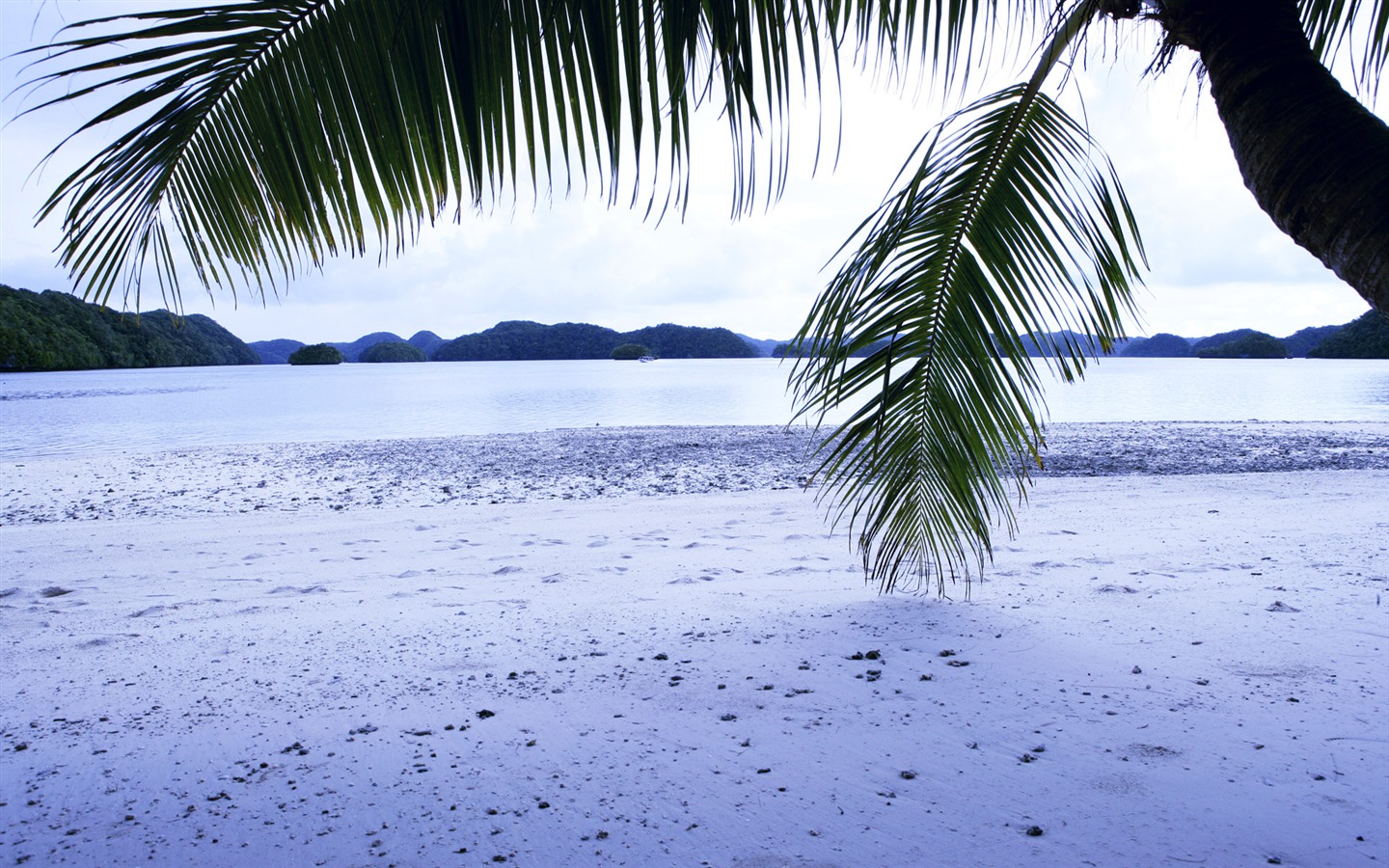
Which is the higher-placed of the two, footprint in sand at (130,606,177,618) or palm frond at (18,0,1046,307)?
palm frond at (18,0,1046,307)

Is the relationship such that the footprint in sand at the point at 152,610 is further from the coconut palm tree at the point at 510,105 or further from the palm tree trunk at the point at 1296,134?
the palm tree trunk at the point at 1296,134

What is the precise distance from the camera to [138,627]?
3.88 metres

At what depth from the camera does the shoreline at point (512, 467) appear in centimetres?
912

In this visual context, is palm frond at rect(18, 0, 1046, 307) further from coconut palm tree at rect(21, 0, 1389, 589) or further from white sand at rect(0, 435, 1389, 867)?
white sand at rect(0, 435, 1389, 867)

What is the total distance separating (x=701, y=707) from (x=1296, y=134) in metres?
Answer: 2.33

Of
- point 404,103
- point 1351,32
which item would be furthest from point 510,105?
point 1351,32

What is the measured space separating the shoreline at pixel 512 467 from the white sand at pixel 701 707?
371 centimetres

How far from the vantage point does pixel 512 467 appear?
1195 cm

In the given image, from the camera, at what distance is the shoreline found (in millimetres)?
9125

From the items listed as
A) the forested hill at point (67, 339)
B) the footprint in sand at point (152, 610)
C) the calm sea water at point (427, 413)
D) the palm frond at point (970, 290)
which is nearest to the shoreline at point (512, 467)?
the calm sea water at point (427, 413)

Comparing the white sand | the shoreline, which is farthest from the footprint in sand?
the shoreline

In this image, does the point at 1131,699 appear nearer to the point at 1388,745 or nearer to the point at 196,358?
the point at 1388,745

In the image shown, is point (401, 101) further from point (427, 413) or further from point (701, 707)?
point (427, 413)

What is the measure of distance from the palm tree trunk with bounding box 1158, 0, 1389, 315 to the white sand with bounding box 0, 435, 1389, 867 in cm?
139
